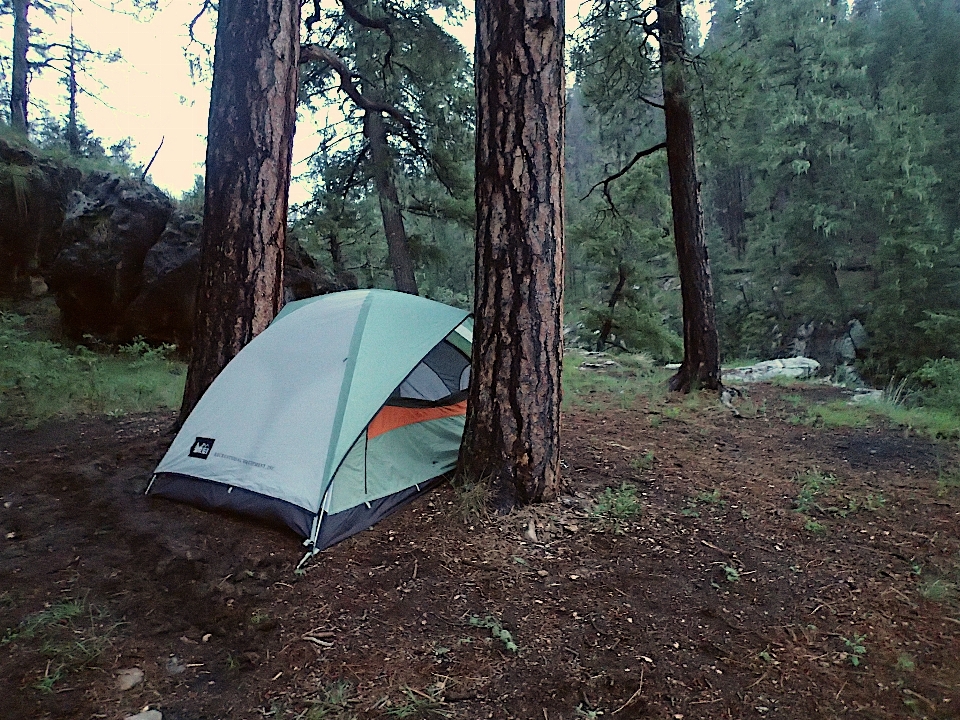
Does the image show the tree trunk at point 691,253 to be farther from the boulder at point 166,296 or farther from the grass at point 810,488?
the boulder at point 166,296

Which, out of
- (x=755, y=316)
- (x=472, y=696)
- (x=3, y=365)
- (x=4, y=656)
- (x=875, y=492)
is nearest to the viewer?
(x=472, y=696)

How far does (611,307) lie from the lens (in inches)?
551

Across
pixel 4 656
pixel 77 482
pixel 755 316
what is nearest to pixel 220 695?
pixel 4 656

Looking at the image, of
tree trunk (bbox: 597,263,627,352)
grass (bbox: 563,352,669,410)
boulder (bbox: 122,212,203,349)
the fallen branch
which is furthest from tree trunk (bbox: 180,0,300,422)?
tree trunk (bbox: 597,263,627,352)

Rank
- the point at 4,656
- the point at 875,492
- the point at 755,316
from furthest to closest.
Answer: the point at 755,316 → the point at 875,492 → the point at 4,656

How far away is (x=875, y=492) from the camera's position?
354 centimetres

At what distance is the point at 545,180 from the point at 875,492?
270 cm

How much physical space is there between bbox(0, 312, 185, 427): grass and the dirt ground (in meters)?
1.91

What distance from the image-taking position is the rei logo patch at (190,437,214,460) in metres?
3.33

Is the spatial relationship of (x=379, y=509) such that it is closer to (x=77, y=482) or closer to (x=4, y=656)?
(x=4, y=656)

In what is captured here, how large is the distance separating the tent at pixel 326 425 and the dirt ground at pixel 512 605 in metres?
0.15

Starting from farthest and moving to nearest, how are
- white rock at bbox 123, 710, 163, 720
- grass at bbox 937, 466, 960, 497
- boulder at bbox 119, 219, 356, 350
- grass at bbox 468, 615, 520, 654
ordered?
boulder at bbox 119, 219, 356, 350, grass at bbox 937, 466, 960, 497, grass at bbox 468, 615, 520, 654, white rock at bbox 123, 710, 163, 720

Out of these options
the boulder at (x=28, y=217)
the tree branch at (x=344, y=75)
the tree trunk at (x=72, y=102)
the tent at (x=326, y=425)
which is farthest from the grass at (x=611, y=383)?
the tree trunk at (x=72, y=102)

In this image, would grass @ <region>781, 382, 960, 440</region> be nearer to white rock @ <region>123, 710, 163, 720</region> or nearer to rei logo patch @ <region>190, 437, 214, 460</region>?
rei logo patch @ <region>190, 437, 214, 460</region>
